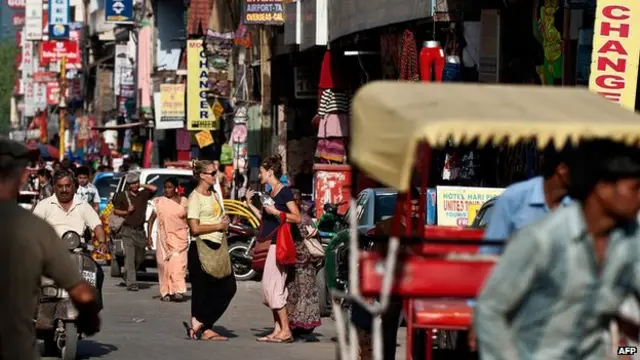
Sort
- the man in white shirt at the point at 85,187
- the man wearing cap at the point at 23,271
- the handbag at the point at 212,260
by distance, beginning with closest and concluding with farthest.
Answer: the man wearing cap at the point at 23,271 < the handbag at the point at 212,260 < the man in white shirt at the point at 85,187

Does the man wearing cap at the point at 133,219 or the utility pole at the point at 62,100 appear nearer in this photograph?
the man wearing cap at the point at 133,219

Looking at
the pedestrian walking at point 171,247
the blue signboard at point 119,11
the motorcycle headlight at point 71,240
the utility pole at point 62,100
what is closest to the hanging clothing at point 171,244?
the pedestrian walking at point 171,247

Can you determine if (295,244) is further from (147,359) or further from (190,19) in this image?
(190,19)

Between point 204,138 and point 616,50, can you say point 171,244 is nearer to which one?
point 616,50

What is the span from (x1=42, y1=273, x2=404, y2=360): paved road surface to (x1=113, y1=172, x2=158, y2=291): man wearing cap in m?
1.32

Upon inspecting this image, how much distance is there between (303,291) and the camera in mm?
15398

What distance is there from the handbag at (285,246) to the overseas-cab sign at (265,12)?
17.5 metres

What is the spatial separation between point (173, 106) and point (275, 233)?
30433mm

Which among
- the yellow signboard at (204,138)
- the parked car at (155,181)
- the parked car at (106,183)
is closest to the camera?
the parked car at (155,181)

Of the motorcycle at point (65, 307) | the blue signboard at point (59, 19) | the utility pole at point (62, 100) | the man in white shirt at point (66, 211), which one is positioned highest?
the blue signboard at point (59, 19)

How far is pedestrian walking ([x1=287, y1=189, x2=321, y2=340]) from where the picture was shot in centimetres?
1537

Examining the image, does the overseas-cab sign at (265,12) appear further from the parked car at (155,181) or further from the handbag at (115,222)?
the handbag at (115,222)

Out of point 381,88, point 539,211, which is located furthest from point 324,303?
point 381,88

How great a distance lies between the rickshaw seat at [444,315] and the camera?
26.7ft
